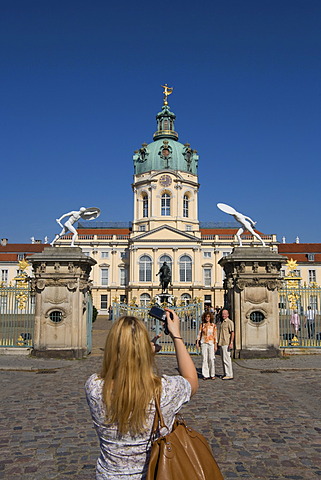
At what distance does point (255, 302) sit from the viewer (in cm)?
1329

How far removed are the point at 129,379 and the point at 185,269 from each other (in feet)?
177

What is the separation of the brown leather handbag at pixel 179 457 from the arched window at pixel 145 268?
53498mm

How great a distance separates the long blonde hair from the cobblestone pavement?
2740 millimetres

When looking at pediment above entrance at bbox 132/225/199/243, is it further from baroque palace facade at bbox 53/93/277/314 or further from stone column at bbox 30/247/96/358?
stone column at bbox 30/247/96/358

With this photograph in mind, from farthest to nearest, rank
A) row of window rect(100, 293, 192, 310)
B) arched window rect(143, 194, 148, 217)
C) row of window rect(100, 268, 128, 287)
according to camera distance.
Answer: row of window rect(100, 268, 128, 287)
arched window rect(143, 194, 148, 217)
row of window rect(100, 293, 192, 310)

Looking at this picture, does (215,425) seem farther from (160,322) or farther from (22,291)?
(160,322)

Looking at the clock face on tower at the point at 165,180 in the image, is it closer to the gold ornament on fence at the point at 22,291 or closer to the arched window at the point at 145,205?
the arched window at the point at 145,205

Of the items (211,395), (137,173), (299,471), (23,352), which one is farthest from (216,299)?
(299,471)

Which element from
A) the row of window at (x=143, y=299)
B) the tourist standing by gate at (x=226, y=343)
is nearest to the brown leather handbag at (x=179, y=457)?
the tourist standing by gate at (x=226, y=343)

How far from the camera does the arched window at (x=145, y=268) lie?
55.8 metres

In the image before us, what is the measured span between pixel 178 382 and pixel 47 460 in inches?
132

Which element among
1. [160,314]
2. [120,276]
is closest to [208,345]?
[160,314]

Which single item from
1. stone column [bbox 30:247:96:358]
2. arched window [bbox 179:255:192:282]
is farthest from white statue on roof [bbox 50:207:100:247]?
arched window [bbox 179:255:192:282]

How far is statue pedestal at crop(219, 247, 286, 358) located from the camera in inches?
516
